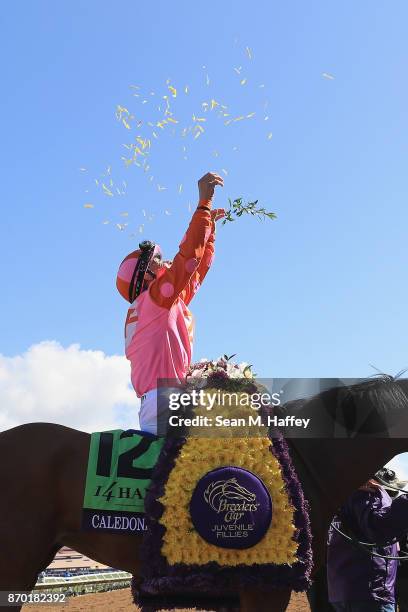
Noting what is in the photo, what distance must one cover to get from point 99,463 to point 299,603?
10488mm

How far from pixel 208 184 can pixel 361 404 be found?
6.46 feet

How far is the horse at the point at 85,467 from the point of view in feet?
13.0

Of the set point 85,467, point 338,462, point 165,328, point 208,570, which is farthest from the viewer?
point 165,328

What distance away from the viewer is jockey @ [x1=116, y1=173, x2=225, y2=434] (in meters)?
4.48

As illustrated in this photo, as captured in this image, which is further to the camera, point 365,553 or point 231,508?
point 365,553

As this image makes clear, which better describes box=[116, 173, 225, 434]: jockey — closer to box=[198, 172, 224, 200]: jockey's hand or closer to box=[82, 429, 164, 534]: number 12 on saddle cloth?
box=[198, 172, 224, 200]: jockey's hand

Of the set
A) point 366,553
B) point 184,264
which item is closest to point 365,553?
point 366,553

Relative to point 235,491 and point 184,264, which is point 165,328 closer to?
point 184,264

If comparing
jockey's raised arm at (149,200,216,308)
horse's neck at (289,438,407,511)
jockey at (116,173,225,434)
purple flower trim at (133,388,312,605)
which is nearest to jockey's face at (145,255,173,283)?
jockey at (116,173,225,434)

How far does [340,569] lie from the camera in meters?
5.43

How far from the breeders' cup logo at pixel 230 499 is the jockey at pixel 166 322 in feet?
2.10

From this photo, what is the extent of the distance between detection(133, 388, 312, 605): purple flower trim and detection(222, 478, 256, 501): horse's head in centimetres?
26

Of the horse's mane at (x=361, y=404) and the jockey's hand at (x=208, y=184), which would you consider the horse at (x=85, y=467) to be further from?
the jockey's hand at (x=208, y=184)

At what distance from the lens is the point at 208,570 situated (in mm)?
3941
